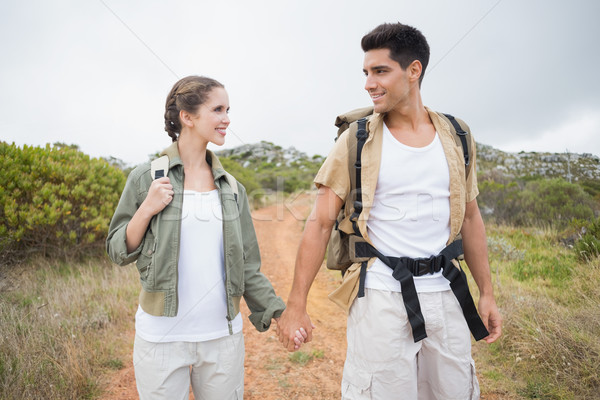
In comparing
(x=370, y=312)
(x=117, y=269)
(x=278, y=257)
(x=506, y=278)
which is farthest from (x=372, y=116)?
(x=278, y=257)

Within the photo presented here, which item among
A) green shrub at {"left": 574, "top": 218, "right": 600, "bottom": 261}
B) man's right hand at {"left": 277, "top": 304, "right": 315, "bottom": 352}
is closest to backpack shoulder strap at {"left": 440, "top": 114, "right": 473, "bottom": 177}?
man's right hand at {"left": 277, "top": 304, "right": 315, "bottom": 352}

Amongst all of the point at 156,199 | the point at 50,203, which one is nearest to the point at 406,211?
the point at 156,199

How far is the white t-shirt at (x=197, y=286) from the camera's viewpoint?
181 cm

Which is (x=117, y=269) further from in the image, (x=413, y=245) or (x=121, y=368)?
(x=413, y=245)

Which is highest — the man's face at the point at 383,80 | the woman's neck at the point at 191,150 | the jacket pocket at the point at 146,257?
the man's face at the point at 383,80

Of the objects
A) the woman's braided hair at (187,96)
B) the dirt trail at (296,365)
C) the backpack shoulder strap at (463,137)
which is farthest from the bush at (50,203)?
the backpack shoulder strap at (463,137)

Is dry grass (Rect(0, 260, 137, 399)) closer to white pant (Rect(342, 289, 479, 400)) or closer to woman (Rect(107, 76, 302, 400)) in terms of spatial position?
woman (Rect(107, 76, 302, 400))

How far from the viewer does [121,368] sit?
3.62 metres

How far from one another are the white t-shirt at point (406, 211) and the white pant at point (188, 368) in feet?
2.58

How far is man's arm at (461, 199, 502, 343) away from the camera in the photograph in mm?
2209

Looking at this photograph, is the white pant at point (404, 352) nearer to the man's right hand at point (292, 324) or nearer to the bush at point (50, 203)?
the man's right hand at point (292, 324)

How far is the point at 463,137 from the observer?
2096 millimetres

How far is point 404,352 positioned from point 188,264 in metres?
1.14

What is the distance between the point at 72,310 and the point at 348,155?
3891 mm
